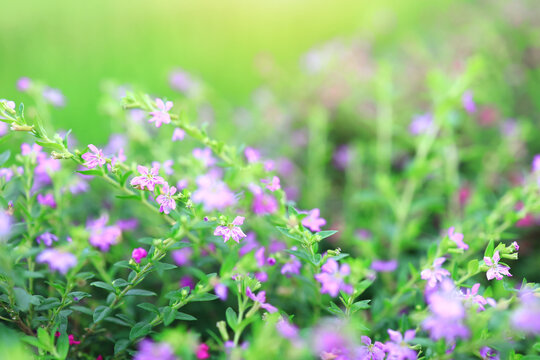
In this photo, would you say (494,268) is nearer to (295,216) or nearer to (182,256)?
(295,216)

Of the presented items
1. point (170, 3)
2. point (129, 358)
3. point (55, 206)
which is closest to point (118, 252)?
point (55, 206)

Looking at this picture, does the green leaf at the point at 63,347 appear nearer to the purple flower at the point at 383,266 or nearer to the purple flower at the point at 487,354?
the purple flower at the point at 487,354

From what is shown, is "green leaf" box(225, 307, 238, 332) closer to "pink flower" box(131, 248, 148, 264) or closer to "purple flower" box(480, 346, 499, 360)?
"pink flower" box(131, 248, 148, 264)

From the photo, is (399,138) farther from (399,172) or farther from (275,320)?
(275,320)

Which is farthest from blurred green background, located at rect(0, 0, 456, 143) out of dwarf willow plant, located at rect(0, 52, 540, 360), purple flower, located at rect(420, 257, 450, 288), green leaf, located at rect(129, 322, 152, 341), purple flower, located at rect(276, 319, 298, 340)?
purple flower, located at rect(420, 257, 450, 288)

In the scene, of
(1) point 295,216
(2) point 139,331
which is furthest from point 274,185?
(2) point 139,331

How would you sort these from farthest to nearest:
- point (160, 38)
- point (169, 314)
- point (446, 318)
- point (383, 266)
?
point (160, 38) < point (383, 266) < point (169, 314) < point (446, 318)
